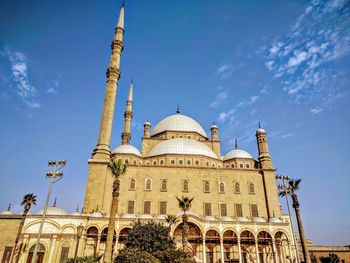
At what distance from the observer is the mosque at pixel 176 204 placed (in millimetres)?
25328

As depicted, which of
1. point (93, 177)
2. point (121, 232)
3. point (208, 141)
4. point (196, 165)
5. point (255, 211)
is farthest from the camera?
point (208, 141)

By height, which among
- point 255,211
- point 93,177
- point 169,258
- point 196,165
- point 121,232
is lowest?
point 169,258

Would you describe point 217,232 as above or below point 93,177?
below

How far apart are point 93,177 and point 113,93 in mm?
11422

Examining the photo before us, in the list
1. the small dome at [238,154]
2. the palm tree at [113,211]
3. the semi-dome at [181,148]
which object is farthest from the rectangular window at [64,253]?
the small dome at [238,154]

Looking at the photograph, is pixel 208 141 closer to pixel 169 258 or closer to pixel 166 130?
pixel 166 130

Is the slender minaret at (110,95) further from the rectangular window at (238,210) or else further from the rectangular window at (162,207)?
the rectangular window at (238,210)

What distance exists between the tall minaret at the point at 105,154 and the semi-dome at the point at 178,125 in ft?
37.8

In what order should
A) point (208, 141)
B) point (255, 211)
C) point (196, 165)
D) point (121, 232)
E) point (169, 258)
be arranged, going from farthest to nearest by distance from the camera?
point (208, 141), point (196, 165), point (255, 211), point (121, 232), point (169, 258)

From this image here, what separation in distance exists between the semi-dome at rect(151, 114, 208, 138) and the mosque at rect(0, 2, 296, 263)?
14.7 ft

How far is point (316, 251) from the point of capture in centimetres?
3694

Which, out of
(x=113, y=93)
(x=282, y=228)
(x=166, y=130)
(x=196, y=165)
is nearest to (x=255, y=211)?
(x=282, y=228)

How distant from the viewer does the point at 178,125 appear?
43.3 meters

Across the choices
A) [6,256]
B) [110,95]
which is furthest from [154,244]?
[110,95]
